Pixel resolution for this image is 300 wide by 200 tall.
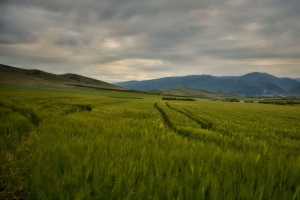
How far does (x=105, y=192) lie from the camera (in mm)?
2275

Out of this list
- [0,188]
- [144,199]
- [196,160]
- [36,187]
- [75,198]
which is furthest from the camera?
[196,160]

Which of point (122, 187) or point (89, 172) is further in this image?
point (89, 172)

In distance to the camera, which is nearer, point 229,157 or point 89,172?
point 89,172

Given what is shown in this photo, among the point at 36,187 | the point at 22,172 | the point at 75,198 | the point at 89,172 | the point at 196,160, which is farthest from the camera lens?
the point at 196,160

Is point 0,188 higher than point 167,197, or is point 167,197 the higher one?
point 167,197

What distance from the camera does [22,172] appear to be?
3211 mm

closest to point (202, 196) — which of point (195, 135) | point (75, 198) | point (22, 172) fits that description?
point (75, 198)

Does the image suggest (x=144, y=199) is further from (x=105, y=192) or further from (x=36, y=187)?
(x=36, y=187)

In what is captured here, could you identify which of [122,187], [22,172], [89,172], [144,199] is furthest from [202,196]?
[22,172]

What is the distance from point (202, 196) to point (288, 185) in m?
1.57

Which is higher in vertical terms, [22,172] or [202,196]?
[202,196]

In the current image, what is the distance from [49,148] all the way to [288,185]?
412 cm

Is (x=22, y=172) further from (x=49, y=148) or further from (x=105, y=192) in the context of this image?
(x=105, y=192)

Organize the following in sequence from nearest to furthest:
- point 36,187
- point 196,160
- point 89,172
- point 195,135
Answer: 1. point 36,187
2. point 89,172
3. point 196,160
4. point 195,135
